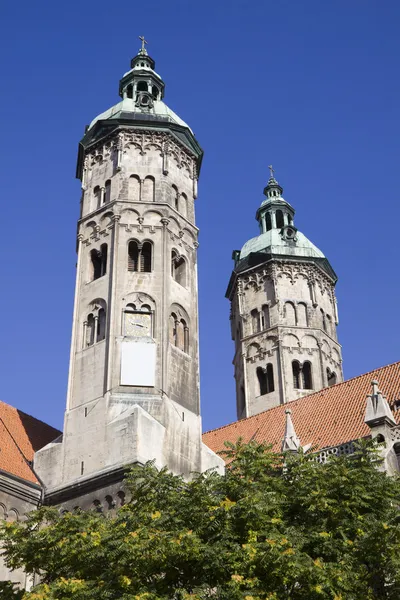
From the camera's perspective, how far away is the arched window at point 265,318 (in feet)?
134

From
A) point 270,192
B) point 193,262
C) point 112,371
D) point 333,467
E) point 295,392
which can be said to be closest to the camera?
point 333,467

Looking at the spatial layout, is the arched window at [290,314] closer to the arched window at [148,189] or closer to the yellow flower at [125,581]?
the arched window at [148,189]

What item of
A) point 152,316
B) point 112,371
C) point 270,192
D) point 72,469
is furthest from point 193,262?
point 270,192

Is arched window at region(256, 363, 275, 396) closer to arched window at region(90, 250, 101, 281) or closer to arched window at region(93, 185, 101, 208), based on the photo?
arched window at region(90, 250, 101, 281)

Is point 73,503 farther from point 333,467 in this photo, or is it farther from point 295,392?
point 295,392

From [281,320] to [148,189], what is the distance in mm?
13208

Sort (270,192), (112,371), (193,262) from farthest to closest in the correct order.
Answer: (270,192)
(193,262)
(112,371)

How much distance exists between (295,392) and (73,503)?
17.3m

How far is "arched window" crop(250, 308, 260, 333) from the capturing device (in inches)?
1623

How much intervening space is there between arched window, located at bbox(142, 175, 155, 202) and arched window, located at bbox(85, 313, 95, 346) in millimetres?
4921

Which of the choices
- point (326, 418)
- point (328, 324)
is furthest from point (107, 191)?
point (328, 324)

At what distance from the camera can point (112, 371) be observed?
24.8 metres

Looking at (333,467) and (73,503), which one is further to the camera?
(73,503)

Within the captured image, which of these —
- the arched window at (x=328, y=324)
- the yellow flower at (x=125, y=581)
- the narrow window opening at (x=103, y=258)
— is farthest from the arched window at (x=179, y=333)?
the arched window at (x=328, y=324)
